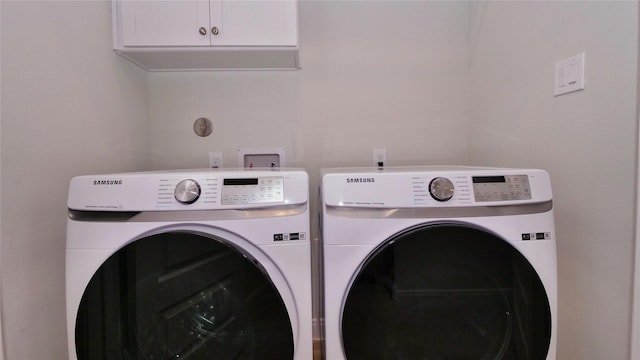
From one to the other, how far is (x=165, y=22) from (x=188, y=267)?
3.40 ft

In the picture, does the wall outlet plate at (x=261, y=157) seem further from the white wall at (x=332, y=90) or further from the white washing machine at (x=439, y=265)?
the white washing machine at (x=439, y=265)

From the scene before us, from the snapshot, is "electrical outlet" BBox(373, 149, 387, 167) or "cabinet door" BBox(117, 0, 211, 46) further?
"electrical outlet" BBox(373, 149, 387, 167)

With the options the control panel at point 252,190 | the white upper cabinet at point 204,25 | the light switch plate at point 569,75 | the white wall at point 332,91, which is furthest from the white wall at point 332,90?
the control panel at point 252,190

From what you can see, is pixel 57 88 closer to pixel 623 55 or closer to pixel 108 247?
pixel 108 247

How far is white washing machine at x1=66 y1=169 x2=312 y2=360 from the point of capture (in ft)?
2.48

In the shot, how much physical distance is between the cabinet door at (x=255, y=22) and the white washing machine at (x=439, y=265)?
0.76m

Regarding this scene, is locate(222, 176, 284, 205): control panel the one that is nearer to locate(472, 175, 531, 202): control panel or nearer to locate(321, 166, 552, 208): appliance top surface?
locate(321, 166, 552, 208): appliance top surface

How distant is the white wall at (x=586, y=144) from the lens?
786 millimetres

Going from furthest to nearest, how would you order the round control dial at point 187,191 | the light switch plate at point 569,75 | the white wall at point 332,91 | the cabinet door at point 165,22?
the white wall at point 332,91 < the cabinet door at point 165,22 < the light switch plate at point 569,75 < the round control dial at point 187,191

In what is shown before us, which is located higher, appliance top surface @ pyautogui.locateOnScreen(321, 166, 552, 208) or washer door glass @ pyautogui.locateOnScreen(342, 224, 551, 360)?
appliance top surface @ pyautogui.locateOnScreen(321, 166, 552, 208)

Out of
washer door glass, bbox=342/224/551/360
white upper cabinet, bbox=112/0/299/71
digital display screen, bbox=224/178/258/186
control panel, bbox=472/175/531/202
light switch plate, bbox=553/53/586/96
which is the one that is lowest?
washer door glass, bbox=342/224/551/360

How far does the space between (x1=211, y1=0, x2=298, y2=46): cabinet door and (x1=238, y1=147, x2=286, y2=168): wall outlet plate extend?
54cm

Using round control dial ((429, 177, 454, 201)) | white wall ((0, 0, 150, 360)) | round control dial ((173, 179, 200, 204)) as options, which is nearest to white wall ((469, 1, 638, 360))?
round control dial ((429, 177, 454, 201))

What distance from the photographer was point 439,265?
0.78 meters
